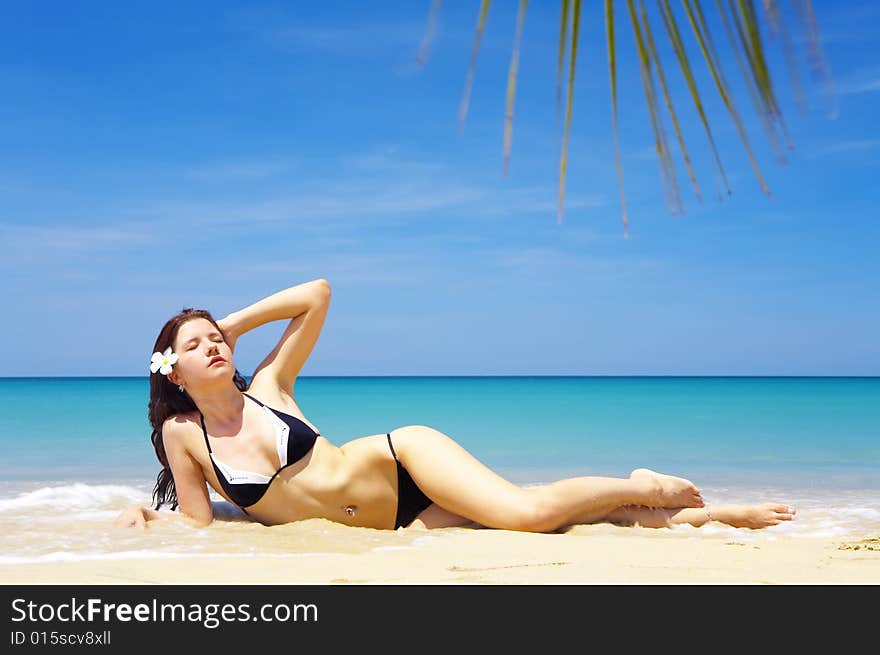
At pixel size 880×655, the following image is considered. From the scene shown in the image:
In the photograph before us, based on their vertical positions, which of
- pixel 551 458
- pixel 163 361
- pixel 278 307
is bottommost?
pixel 551 458

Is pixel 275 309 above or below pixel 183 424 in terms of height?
above

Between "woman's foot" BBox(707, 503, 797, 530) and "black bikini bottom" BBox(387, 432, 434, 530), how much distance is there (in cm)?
148

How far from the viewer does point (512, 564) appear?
126 inches

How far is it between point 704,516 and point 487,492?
3.98 feet

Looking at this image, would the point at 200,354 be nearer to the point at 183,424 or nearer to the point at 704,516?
the point at 183,424

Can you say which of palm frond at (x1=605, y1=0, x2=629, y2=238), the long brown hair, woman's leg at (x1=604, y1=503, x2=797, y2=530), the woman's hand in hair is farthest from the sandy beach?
palm frond at (x1=605, y1=0, x2=629, y2=238)

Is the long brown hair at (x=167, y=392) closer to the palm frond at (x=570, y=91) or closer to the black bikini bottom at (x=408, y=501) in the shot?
the black bikini bottom at (x=408, y=501)

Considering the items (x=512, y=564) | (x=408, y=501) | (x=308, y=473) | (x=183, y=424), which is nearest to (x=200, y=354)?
(x=183, y=424)

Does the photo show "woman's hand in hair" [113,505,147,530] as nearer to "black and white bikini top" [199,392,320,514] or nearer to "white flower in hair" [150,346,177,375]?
"black and white bikini top" [199,392,320,514]

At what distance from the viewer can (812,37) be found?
112 cm

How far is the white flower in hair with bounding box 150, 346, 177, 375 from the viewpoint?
4090 millimetres

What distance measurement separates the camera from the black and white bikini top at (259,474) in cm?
404
